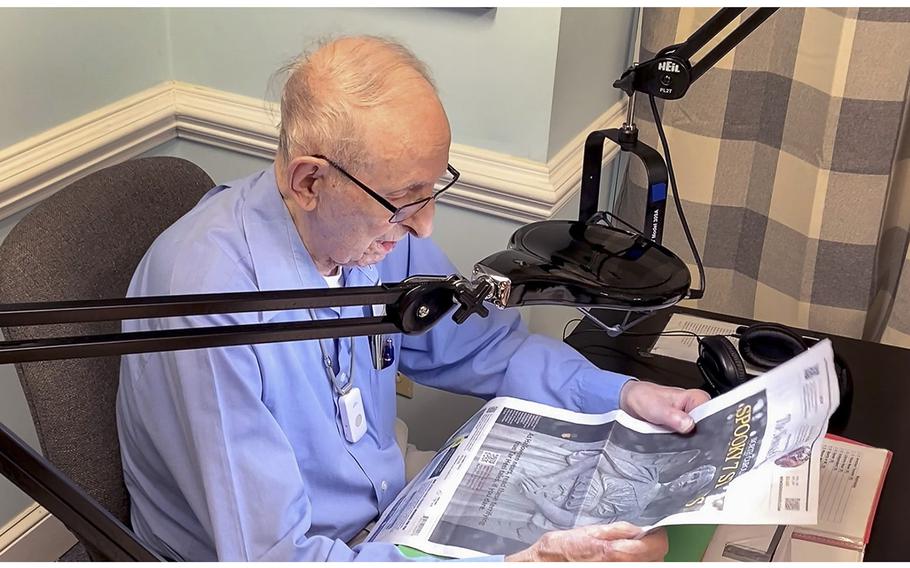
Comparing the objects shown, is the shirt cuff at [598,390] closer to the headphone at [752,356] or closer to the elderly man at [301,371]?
the elderly man at [301,371]

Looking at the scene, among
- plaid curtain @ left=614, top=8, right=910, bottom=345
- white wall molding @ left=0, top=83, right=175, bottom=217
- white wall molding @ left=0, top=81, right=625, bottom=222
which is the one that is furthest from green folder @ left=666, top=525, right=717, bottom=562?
white wall molding @ left=0, top=83, right=175, bottom=217

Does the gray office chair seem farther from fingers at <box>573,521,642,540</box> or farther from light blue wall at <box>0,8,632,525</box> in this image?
fingers at <box>573,521,642,540</box>

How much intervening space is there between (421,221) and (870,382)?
722mm

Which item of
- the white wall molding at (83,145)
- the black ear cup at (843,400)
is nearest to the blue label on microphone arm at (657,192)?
the black ear cup at (843,400)

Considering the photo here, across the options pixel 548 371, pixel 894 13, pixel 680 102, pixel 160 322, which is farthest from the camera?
pixel 680 102

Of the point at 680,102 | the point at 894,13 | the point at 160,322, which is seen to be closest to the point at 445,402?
the point at 680,102

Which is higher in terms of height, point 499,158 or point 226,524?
point 499,158

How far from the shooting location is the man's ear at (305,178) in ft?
3.44

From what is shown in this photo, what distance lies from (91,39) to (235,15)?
246 millimetres

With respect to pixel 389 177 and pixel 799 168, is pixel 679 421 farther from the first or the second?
pixel 799 168

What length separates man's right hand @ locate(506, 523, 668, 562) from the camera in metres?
0.94

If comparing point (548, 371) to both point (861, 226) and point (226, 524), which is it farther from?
point (861, 226)

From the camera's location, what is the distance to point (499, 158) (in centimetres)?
153

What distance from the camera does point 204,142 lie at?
70.8 inches
